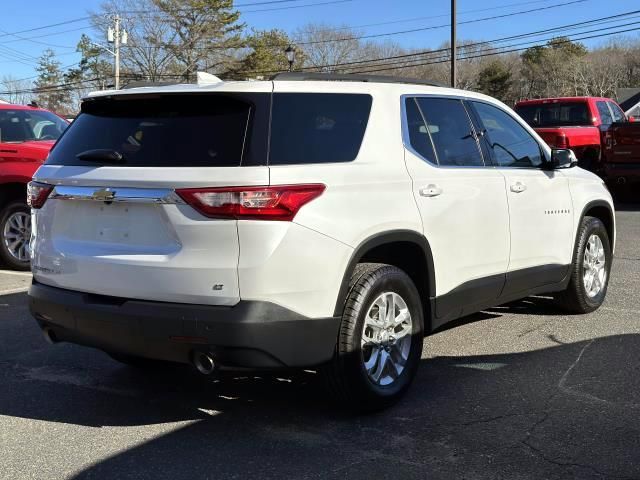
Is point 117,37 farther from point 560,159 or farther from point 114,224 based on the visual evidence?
point 114,224

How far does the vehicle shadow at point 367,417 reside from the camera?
328 cm

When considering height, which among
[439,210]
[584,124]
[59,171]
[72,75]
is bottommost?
[439,210]

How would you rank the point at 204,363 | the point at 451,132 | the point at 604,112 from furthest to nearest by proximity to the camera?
the point at 604,112 < the point at 451,132 < the point at 204,363

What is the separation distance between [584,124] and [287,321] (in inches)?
515

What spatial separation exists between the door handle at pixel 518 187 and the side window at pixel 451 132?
34 centimetres

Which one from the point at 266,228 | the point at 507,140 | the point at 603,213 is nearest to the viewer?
the point at 266,228

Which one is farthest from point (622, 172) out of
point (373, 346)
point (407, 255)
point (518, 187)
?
point (373, 346)

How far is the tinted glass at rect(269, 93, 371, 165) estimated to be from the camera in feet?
11.3

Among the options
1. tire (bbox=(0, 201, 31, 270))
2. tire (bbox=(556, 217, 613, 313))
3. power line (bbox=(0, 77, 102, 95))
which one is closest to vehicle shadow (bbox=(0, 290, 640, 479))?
tire (bbox=(556, 217, 613, 313))

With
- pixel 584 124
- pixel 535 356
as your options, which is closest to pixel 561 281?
pixel 535 356

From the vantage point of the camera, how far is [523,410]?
3.92m

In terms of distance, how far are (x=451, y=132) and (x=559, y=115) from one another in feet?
37.0

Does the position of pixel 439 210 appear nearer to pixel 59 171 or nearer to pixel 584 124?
pixel 59 171

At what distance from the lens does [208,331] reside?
10.7 feet
